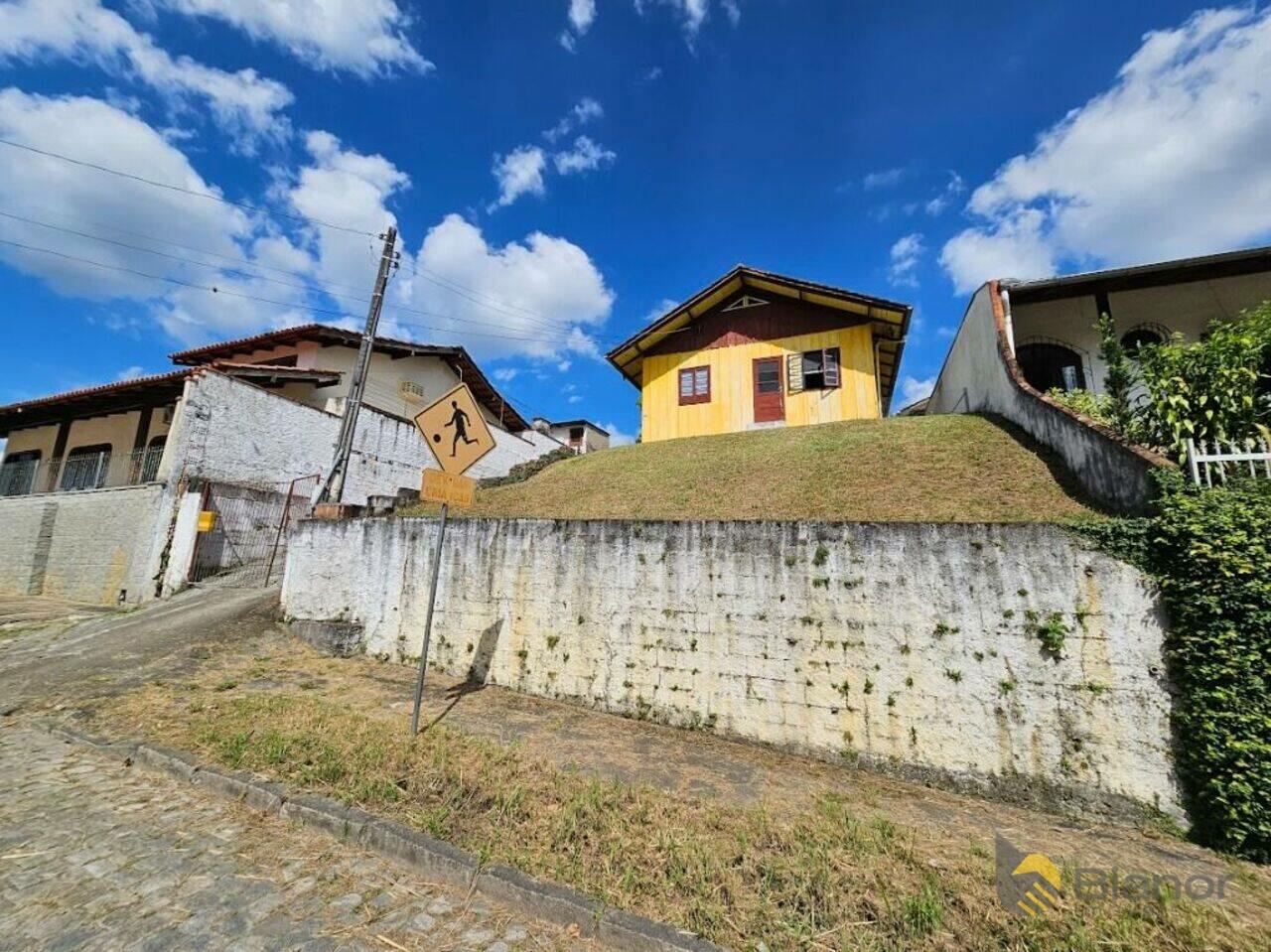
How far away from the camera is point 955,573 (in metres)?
4.88

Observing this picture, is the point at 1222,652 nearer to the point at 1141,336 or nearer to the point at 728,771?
the point at 728,771

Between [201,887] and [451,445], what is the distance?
393cm

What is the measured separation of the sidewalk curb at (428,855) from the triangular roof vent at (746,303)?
1593cm

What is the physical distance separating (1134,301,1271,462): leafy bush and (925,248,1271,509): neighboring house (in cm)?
308

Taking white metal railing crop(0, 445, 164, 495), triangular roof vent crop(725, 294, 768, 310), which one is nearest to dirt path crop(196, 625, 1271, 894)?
white metal railing crop(0, 445, 164, 495)

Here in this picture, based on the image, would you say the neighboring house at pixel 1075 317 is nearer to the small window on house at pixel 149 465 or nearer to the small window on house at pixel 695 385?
the small window on house at pixel 695 385

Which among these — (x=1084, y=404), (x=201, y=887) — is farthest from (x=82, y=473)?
(x=1084, y=404)

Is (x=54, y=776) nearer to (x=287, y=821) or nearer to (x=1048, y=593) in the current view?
(x=287, y=821)

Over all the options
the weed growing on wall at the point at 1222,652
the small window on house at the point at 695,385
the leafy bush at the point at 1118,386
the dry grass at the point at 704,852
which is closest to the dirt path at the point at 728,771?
the dry grass at the point at 704,852

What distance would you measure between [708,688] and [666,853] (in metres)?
2.54

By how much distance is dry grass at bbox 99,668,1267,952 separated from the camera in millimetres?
2643

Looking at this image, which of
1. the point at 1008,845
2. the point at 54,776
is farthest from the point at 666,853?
the point at 54,776

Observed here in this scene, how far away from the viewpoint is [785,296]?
15.8m

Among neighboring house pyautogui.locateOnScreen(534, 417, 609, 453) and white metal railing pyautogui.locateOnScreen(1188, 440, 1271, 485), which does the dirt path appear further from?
neighboring house pyautogui.locateOnScreen(534, 417, 609, 453)
